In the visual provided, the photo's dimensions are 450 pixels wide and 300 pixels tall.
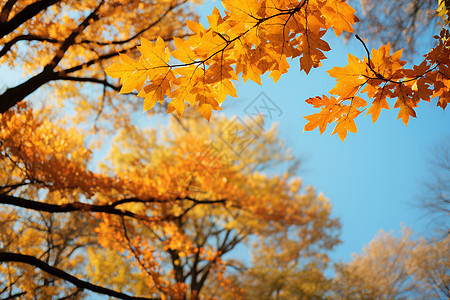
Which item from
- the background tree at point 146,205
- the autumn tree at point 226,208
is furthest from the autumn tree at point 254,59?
the autumn tree at point 226,208

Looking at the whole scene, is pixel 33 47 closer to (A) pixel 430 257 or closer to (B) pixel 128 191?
(B) pixel 128 191

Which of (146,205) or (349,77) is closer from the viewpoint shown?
(349,77)

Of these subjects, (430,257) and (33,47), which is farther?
(430,257)

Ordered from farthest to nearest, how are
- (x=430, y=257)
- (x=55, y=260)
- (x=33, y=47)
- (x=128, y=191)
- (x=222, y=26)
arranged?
(x=430, y=257) → (x=55, y=260) → (x=128, y=191) → (x=33, y=47) → (x=222, y=26)

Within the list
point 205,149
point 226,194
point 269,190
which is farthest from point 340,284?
point 205,149

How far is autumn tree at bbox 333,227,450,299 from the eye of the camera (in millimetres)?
7273

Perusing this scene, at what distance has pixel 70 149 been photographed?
5863mm

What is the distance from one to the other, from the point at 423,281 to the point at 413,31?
900 cm

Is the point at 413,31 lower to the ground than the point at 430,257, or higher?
higher

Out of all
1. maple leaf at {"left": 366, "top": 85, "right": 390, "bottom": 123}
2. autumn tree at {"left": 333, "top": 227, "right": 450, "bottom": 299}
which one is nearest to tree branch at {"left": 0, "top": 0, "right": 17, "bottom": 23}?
maple leaf at {"left": 366, "top": 85, "right": 390, "bottom": 123}

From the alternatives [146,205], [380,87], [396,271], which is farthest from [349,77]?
[396,271]

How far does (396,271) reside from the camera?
10.7m

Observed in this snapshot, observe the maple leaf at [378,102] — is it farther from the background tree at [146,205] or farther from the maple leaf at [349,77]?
the background tree at [146,205]

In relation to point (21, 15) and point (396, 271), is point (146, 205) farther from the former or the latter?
point (396, 271)
